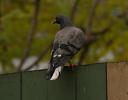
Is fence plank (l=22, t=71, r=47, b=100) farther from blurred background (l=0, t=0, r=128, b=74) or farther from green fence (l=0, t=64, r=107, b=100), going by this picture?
blurred background (l=0, t=0, r=128, b=74)

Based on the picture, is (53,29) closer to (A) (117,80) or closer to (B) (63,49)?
(B) (63,49)

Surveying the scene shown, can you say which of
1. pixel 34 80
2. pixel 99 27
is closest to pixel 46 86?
pixel 34 80

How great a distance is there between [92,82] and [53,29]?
24.5ft

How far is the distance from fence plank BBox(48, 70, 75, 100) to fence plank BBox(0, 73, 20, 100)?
580mm

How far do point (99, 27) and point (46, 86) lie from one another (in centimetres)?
732

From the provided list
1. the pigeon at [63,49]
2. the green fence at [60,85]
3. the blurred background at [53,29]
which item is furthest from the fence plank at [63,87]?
the blurred background at [53,29]

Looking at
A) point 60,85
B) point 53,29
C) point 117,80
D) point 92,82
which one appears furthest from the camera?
point 53,29

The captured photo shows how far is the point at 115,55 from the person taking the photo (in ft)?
45.7

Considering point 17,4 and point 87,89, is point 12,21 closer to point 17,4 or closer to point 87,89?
point 17,4

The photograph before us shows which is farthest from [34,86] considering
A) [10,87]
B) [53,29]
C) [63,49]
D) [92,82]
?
[53,29]

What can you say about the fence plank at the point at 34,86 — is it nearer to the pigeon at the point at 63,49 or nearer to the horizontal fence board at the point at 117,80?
the pigeon at the point at 63,49

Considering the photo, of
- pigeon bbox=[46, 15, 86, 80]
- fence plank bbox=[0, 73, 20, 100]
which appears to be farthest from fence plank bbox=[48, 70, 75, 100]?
fence plank bbox=[0, 73, 20, 100]

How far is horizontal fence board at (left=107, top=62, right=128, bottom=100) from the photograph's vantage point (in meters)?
5.65

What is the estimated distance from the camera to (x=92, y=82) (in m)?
6.04
